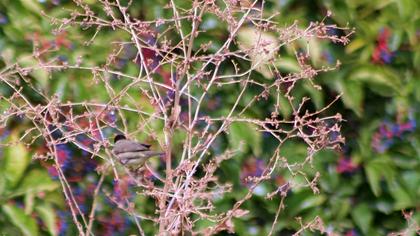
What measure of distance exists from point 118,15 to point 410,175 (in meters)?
1.47

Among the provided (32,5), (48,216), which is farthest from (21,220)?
(32,5)

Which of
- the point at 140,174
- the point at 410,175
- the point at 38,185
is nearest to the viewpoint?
the point at 140,174

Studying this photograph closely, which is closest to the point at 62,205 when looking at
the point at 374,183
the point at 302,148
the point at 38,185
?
the point at 38,185

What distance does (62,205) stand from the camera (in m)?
4.58

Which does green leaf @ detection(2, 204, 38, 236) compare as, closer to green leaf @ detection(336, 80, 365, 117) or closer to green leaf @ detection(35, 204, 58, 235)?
green leaf @ detection(35, 204, 58, 235)

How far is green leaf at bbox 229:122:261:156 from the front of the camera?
Result: 452 centimetres

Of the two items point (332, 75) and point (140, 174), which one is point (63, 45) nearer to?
point (140, 174)

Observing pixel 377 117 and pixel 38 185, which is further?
pixel 377 117

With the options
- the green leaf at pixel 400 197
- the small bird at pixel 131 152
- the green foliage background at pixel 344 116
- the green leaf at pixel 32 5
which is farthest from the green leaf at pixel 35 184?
the green leaf at pixel 400 197

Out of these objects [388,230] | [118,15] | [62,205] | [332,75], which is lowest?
[388,230]

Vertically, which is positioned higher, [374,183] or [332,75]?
[332,75]

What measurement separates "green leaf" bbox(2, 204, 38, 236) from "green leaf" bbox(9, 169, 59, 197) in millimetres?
71

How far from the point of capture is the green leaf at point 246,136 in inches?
178

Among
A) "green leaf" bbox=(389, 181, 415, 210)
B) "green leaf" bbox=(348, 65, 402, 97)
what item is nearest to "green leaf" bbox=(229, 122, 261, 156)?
"green leaf" bbox=(348, 65, 402, 97)
